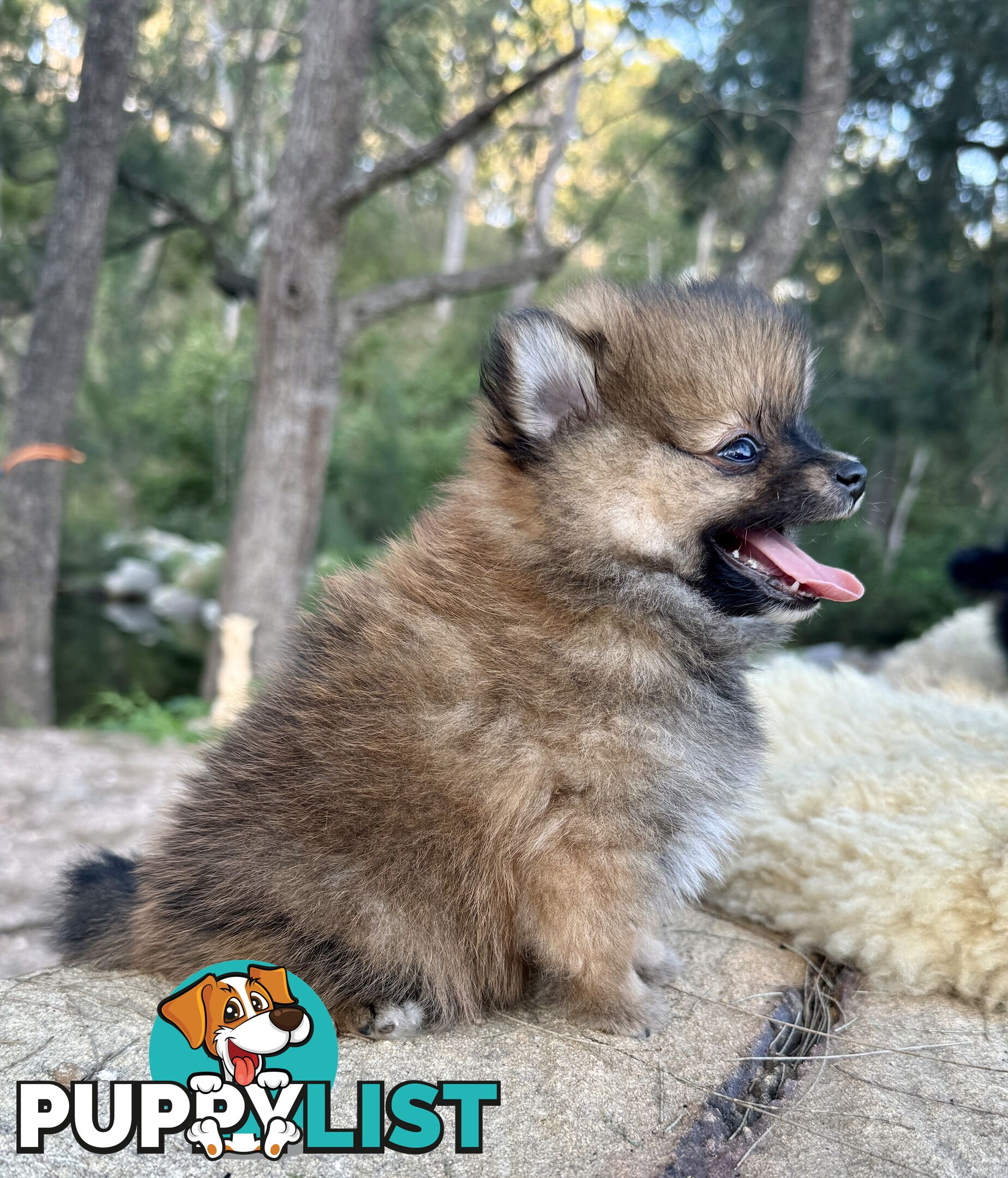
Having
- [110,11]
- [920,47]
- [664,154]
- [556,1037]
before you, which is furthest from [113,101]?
[664,154]

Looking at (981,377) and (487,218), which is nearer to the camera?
(981,377)

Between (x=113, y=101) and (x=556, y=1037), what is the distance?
24.7 ft

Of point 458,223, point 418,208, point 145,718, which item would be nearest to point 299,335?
point 145,718

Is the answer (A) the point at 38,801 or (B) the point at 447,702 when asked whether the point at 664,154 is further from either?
(B) the point at 447,702

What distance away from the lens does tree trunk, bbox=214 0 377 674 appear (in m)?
6.66

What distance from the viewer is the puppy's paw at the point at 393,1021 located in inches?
81.0

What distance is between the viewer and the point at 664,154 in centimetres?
1648

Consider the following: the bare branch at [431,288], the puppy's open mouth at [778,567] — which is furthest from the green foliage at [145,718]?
the puppy's open mouth at [778,567]

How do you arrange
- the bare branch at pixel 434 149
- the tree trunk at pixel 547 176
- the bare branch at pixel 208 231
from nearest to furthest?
the bare branch at pixel 434 149 → the tree trunk at pixel 547 176 → the bare branch at pixel 208 231

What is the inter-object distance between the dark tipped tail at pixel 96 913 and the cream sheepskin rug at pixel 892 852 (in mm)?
1727

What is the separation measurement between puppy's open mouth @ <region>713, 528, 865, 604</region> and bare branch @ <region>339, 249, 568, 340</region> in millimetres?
5117

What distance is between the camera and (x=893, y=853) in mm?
2557

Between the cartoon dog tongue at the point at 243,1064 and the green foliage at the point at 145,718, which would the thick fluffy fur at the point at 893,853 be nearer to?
the cartoon dog tongue at the point at 243,1064

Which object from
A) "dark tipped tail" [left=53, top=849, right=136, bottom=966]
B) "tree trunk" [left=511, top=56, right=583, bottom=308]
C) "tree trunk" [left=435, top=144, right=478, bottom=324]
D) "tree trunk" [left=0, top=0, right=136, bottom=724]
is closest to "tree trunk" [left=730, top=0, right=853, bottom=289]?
"tree trunk" [left=511, top=56, right=583, bottom=308]
